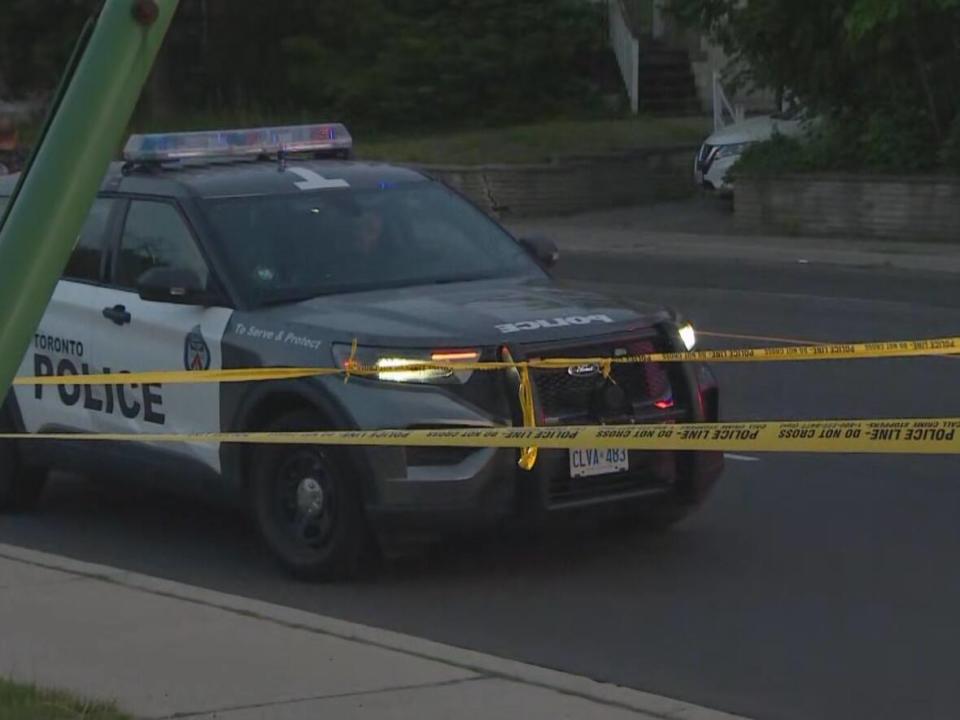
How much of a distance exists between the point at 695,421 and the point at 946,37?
1747cm

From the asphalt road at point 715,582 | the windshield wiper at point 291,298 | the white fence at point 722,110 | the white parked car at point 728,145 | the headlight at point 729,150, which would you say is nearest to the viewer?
the asphalt road at point 715,582

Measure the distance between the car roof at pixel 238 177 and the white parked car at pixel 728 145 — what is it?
743 inches

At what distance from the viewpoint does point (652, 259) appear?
2414cm

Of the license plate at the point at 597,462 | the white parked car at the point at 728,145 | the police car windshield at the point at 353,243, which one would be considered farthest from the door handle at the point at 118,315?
the white parked car at the point at 728,145

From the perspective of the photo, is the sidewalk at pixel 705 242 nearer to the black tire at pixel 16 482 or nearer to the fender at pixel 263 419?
the black tire at pixel 16 482

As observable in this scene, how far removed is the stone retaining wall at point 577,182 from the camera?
1148 inches

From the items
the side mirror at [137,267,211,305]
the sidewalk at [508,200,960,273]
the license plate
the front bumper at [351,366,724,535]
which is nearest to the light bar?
the side mirror at [137,267,211,305]

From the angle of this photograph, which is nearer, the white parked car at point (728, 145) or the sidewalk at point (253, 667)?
the sidewalk at point (253, 667)

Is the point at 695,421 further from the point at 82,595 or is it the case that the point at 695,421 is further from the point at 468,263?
the point at 82,595

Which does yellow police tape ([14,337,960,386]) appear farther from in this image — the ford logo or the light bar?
the light bar

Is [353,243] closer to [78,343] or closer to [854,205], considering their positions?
[78,343]

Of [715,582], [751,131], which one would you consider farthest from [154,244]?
[751,131]

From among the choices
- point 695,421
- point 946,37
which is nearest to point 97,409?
point 695,421

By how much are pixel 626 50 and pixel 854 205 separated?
Result: 455 inches
